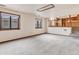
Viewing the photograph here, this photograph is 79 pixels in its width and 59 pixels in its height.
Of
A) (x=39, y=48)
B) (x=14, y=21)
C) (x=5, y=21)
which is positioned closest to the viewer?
(x=39, y=48)

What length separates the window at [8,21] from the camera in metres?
6.68

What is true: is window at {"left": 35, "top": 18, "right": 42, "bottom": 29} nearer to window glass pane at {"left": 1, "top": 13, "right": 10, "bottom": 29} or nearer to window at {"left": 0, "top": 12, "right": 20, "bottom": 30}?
window at {"left": 0, "top": 12, "right": 20, "bottom": 30}

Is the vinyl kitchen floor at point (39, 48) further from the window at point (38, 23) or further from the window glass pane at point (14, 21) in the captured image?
the window at point (38, 23)

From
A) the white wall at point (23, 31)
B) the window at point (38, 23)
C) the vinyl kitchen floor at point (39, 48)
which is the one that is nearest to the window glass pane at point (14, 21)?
the white wall at point (23, 31)

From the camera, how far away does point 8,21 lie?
24.1ft

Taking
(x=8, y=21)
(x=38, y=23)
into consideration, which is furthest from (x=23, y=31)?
(x=38, y=23)

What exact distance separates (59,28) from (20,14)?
540cm

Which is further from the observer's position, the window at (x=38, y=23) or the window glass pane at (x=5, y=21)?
the window at (x=38, y=23)

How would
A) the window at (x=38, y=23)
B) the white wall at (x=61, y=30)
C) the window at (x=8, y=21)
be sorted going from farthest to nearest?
the window at (x=38, y=23)
the white wall at (x=61, y=30)
the window at (x=8, y=21)

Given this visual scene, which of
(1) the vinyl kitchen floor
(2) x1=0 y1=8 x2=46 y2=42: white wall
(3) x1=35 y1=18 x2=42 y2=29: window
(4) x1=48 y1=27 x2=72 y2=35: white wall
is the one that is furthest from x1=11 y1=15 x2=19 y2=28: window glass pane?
(4) x1=48 y1=27 x2=72 y2=35: white wall

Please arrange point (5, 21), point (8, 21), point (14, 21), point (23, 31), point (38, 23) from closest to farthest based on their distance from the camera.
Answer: point (5, 21), point (8, 21), point (14, 21), point (23, 31), point (38, 23)

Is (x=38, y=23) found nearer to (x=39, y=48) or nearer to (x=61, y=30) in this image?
(x=61, y=30)
